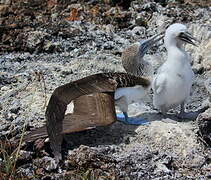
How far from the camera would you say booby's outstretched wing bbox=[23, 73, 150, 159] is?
17.9ft

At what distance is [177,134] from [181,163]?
38 centimetres

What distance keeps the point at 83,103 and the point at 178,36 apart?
41.0 inches

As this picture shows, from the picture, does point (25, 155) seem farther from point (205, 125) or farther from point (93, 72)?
point (93, 72)

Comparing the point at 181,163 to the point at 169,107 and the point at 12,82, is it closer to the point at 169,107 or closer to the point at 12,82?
the point at 169,107

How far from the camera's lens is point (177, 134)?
5676 mm

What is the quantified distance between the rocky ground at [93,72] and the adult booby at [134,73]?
0.49 feet

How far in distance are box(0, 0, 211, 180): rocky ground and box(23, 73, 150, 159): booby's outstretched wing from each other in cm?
15

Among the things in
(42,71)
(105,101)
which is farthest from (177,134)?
(42,71)

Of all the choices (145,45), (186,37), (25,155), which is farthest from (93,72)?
(25,155)

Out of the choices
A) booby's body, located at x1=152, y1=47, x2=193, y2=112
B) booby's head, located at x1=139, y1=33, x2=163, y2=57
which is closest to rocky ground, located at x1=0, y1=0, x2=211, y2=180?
booby's body, located at x1=152, y1=47, x2=193, y2=112

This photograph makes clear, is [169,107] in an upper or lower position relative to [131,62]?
lower

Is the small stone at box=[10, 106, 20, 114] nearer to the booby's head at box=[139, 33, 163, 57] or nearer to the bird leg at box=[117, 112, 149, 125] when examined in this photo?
the bird leg at box=[117, 112, 149, 125]

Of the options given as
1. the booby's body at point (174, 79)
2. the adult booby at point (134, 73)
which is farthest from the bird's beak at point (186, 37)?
the adult booby at point (134, 73)

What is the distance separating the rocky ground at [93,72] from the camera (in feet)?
17.4
